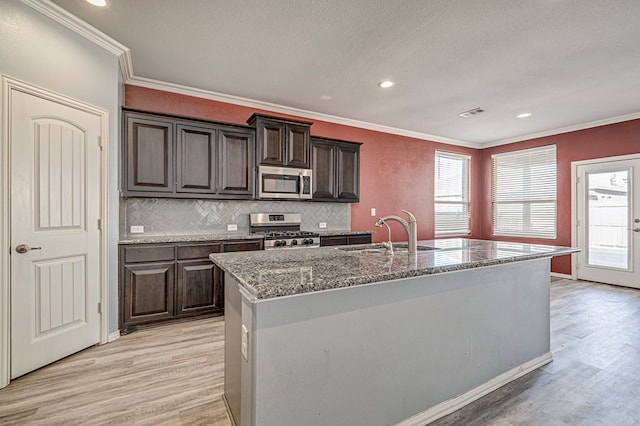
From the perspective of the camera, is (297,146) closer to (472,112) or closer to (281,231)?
(281,231)

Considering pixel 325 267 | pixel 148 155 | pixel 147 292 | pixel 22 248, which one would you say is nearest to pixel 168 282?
pixel 147 292

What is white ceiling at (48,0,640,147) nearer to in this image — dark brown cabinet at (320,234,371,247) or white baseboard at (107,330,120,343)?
dark brown cabinet at (320,234,371,247)

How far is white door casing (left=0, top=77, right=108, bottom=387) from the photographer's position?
2.20 metres

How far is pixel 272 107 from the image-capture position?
441 cm

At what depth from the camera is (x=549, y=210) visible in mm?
5711

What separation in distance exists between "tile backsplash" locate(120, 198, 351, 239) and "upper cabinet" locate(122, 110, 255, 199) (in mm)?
331

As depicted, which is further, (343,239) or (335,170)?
(335,170)

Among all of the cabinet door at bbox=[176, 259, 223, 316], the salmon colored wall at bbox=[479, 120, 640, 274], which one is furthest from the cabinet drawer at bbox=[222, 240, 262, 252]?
the salmon colored wall at bbox=[479, 120, 640, 274]

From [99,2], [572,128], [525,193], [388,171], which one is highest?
[99,2]

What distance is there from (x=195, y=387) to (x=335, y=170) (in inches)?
127

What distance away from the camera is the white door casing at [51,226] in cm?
220

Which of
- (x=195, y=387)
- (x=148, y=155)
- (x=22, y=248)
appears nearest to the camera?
(x=195, y=387)

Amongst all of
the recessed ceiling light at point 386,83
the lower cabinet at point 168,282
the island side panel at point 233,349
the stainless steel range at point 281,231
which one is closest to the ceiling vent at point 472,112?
the recessed ceiling light at point 386,83

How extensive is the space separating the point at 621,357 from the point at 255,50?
406cm
